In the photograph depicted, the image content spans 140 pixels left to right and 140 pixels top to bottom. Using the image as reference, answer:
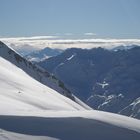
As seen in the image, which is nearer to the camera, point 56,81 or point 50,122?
point 50,122

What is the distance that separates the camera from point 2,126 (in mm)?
14703

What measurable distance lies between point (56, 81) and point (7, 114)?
94.0 m

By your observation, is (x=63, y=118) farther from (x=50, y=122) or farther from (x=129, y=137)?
(x=129, y=137)

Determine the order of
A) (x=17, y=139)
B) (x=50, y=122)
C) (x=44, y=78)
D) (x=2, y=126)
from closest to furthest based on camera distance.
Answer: (x=17, y=139)
(x=2, y=126)
(x=50, y=122)
(x=44, y=78)

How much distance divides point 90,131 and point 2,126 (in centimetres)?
322

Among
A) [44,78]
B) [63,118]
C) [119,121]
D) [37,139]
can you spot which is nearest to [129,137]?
[119,121]

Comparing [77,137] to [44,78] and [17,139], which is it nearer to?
[17,139]

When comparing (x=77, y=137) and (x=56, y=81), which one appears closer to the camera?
(x=77, y=137)

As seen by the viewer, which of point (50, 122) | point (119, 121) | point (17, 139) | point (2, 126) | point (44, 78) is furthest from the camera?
point (44, 78)

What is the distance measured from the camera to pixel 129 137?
16094 mm

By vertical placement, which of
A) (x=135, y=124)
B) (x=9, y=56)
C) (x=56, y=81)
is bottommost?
(x=56, y=81)

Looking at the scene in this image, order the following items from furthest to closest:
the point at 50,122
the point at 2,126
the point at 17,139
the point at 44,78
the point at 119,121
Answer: the point at 44,78, the point at 119,121, the point at 50,122, the point at 2,126, the point at 17,139

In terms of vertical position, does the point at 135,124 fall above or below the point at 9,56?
above

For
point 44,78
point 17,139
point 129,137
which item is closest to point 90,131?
point 129,137
